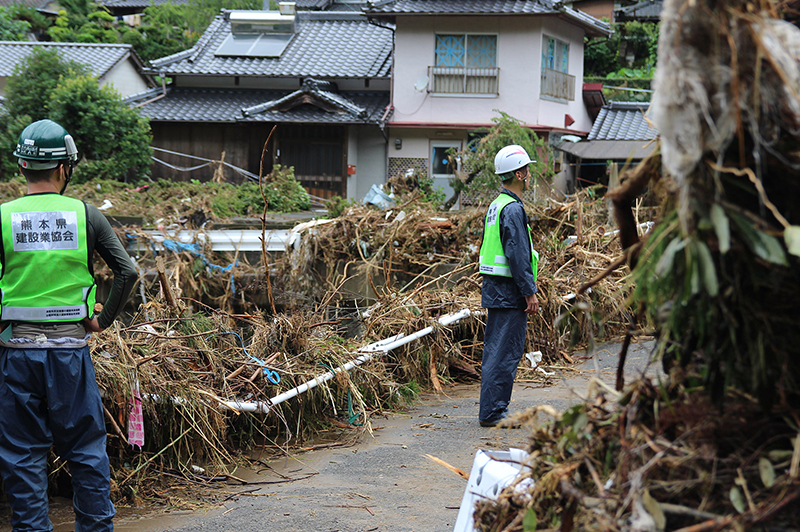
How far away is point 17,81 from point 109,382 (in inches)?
650

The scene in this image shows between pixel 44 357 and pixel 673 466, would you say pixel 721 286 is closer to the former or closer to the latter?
pixel 673 466

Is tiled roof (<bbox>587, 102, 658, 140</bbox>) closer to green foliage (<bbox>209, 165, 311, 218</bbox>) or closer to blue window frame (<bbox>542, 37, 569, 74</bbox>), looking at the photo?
blue window frame (<bbox>542, 37, 569, 74</bbox>)

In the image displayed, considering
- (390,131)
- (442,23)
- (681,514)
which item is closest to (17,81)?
(390,131)

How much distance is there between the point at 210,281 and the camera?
10.1 m

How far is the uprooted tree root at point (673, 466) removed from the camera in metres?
1.59

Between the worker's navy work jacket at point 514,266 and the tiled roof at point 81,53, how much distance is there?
22388 mm

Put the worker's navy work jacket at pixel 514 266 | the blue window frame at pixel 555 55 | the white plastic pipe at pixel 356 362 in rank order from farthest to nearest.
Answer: the blue window frame at pixel 555 55
the worker's navy work jacket at pixel 514 266
the white plastic pipe at pixel 356 362

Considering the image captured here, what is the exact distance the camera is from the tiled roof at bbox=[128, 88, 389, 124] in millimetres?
20484

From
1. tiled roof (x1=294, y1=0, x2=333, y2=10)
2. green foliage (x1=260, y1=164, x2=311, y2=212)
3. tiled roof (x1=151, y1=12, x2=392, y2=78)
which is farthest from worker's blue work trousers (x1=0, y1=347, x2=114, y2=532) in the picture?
tiled roof (x1=294, y1=0, x2=333, y2=10)

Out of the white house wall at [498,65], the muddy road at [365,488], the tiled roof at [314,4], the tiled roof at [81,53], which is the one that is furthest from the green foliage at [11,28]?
the muddy road at [365,488]

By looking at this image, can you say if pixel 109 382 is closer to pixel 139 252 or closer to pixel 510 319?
pixel 510 319

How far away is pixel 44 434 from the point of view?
3.36m

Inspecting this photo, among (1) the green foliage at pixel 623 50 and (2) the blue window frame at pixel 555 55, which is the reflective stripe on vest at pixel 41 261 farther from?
(1) the green foliage at pixel 623 50

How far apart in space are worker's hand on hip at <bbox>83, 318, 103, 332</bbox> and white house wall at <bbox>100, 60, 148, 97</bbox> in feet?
78.2
